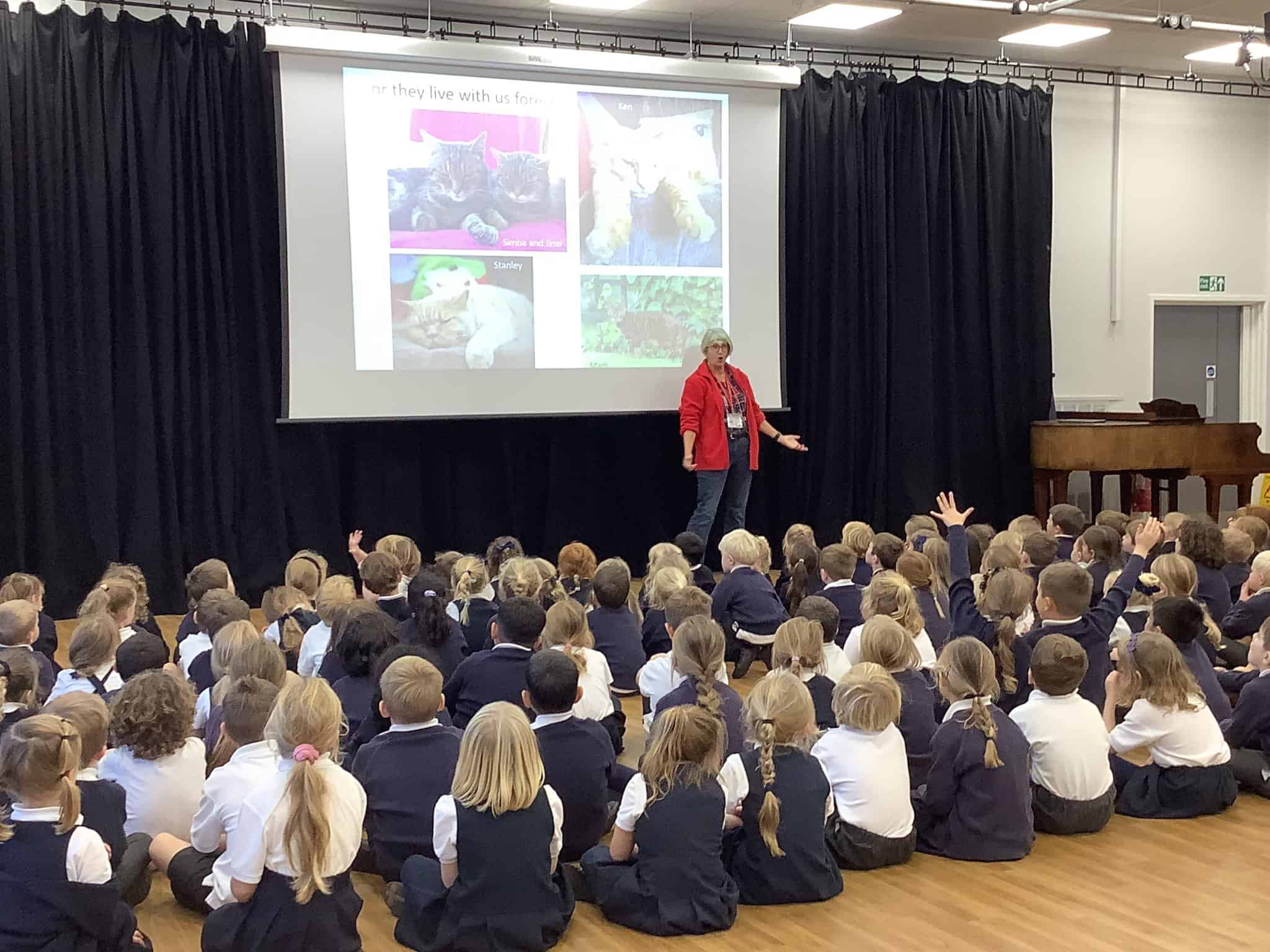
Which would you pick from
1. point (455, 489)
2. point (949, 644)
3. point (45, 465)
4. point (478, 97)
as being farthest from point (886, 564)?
point (45, 465)

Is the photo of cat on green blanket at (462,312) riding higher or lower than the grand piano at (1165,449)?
higher

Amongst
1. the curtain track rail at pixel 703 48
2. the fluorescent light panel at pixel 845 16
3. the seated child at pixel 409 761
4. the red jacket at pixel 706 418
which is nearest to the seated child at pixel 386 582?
the seated child at pixel 409 761

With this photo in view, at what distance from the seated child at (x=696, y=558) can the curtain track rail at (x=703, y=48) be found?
361 cm

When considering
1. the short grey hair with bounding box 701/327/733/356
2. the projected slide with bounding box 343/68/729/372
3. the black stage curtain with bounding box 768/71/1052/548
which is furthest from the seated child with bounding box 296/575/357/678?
the black stage curtain with bounding box 768/71/1052/548

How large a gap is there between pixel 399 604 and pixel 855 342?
502cm

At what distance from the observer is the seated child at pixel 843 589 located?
4992 millimetres

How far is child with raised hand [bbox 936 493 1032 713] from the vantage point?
4.19 meters

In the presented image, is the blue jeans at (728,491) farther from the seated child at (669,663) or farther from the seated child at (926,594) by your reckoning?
the seated child at (669,663)

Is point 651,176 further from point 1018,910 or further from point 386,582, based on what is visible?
point 1018,910

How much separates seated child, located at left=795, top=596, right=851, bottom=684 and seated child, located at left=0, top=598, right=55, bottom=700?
2.43 meters

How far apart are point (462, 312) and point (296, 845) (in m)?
5.17

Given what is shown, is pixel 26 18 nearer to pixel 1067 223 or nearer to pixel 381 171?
pixel 381 171

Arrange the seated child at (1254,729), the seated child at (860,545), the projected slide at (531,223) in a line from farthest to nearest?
the projected slide at (531,223), the seated child at (860,545), the seated child at (1254,729)

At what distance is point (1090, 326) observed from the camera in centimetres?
1017
